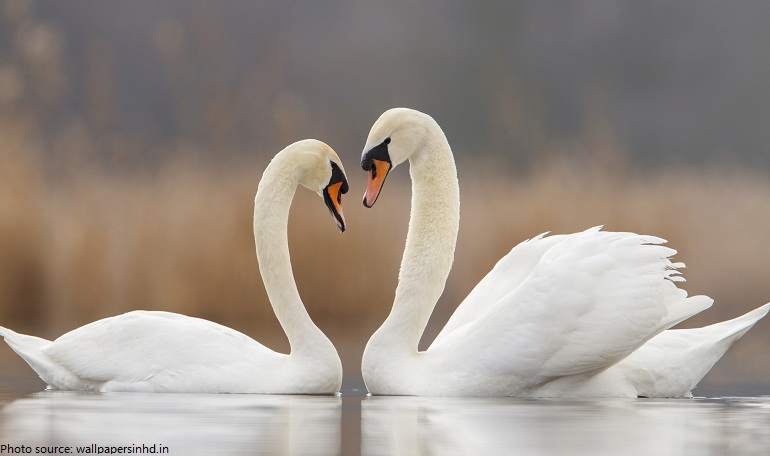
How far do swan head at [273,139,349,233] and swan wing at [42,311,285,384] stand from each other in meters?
0.91

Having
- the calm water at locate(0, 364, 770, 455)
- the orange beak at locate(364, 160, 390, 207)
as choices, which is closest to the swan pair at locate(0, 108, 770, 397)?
the orange beak at locate(364, 160, 390, 207)

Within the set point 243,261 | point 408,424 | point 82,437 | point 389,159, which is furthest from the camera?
point 243,261

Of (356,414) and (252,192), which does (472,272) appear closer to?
(252,192)

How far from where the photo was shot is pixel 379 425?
5676 millimetres

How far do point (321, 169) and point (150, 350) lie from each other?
134 cm

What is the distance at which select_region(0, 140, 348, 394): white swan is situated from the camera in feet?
23.9

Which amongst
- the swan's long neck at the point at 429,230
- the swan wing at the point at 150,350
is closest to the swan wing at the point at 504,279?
the swan's long neck at the point at 429,230

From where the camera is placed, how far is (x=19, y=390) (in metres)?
7.56

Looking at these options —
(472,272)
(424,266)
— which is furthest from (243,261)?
(424,266)

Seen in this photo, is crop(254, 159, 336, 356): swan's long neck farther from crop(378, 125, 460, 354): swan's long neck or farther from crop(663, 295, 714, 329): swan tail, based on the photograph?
crop(663, 295, 714, 329): swan tail

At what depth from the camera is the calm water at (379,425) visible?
4879 millimetres

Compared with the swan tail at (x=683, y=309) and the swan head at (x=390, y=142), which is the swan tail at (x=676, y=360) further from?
the swan head at (x=390, y=142)

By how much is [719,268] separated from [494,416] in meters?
7.45

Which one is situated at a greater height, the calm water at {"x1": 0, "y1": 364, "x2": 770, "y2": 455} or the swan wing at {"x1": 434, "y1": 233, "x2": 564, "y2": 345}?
the swan wing at {"x1": 434, "y1": 233, "x2": 564, "y2": 345}
